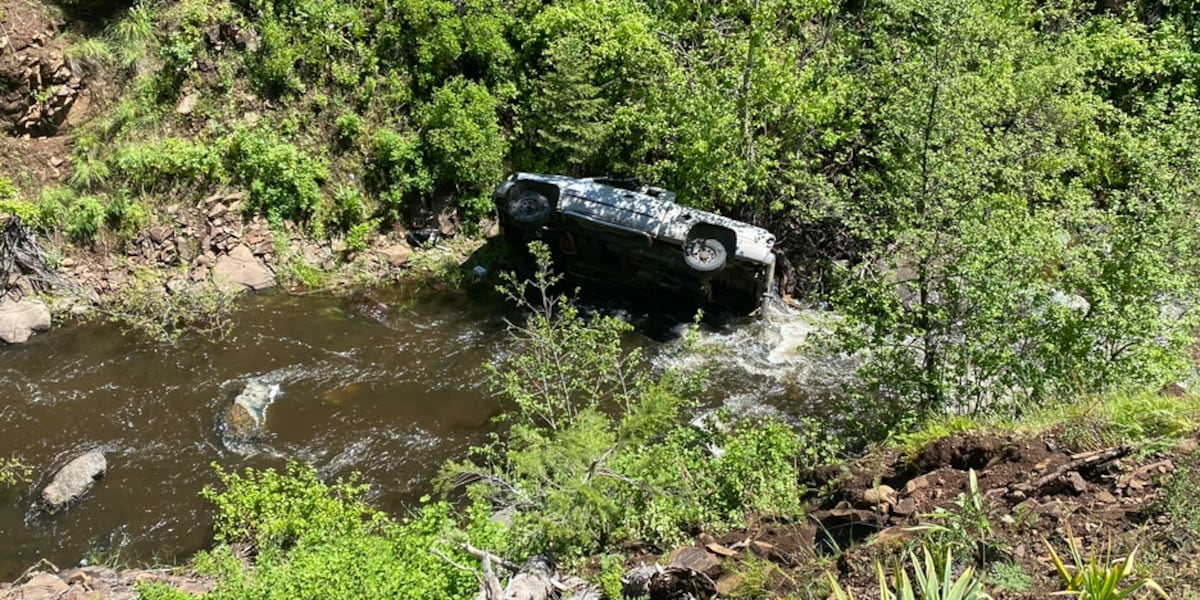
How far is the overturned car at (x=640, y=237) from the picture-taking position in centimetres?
970

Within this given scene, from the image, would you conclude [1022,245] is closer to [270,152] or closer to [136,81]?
[270,152]

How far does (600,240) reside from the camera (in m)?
10.1

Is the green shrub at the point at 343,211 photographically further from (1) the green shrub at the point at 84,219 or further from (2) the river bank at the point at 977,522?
(2) the river bank at the point at 977,522

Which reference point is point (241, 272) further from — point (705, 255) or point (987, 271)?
point (987, 271)

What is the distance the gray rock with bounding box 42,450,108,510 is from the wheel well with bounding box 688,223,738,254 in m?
6.65

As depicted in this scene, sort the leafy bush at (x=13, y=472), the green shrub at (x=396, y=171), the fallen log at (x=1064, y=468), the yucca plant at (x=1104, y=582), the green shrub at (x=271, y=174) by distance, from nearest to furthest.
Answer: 1. the yucca plant at (x=1104, y=582)
2. the fallen log at (x=1064, y=468)
3. the leafy bush at (x=13, y=472)
4. the green shrub at (x=271, y=174)
5. the green shrub at (x=396, y=171)

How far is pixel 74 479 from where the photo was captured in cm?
771

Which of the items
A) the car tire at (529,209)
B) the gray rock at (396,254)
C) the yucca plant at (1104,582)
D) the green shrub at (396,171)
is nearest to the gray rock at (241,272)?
the gray rock at (396,254)

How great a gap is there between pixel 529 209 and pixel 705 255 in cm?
223

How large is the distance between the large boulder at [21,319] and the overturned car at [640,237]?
569cm

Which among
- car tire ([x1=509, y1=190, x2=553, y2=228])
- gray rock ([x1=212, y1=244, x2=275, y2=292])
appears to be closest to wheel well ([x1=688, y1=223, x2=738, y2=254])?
car tire ([x1=509, y1=190, x2=553, y2=228])

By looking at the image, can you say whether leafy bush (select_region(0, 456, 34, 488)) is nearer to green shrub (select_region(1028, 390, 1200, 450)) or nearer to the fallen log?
the fallen log

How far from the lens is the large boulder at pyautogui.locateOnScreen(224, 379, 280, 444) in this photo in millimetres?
8438

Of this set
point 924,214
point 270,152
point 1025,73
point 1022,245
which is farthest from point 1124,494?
point 270,152
